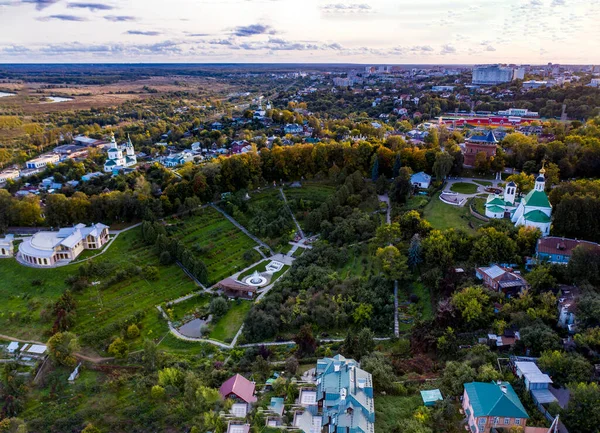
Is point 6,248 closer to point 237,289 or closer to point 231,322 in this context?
point 237,289

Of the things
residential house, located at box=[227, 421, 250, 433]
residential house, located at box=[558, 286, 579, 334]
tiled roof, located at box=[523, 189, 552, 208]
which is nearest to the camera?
residential house, located at box=[227, 421, 250, 433]

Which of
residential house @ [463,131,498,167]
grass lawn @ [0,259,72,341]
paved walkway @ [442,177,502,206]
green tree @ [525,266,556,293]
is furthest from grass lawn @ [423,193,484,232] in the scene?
grass lawn @ [0,259,72,341]

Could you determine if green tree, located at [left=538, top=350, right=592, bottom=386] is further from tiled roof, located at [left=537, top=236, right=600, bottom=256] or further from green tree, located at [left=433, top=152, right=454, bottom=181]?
green tree, located at [left=433, top=152, right=454, bottom=181]

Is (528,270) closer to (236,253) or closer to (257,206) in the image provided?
(236,253)

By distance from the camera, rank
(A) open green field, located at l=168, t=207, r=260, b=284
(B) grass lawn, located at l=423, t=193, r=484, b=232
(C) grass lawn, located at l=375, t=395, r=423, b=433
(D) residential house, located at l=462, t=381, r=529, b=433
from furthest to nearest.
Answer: (A) open green field, located at l=168, t=207, r=260, b=284 → (B) grass lawn, located at l=423, t=193, r=484, b=232 → (C) grass lawn, located at l=375, t=395, r=423, b=433 → (D) residential house, located at l=462, t=381, r=529, b=433

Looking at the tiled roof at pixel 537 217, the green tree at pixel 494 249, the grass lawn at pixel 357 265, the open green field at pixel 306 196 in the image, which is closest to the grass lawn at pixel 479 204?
the tiled roof at pixel 537 217

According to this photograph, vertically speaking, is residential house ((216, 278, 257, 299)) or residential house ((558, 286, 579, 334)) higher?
residential house ((558, 286, 579, 334))

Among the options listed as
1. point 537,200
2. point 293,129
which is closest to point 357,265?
point 537,200

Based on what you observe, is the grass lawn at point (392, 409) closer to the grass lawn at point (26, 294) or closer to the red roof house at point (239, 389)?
the red roof house at point (239, 389)
